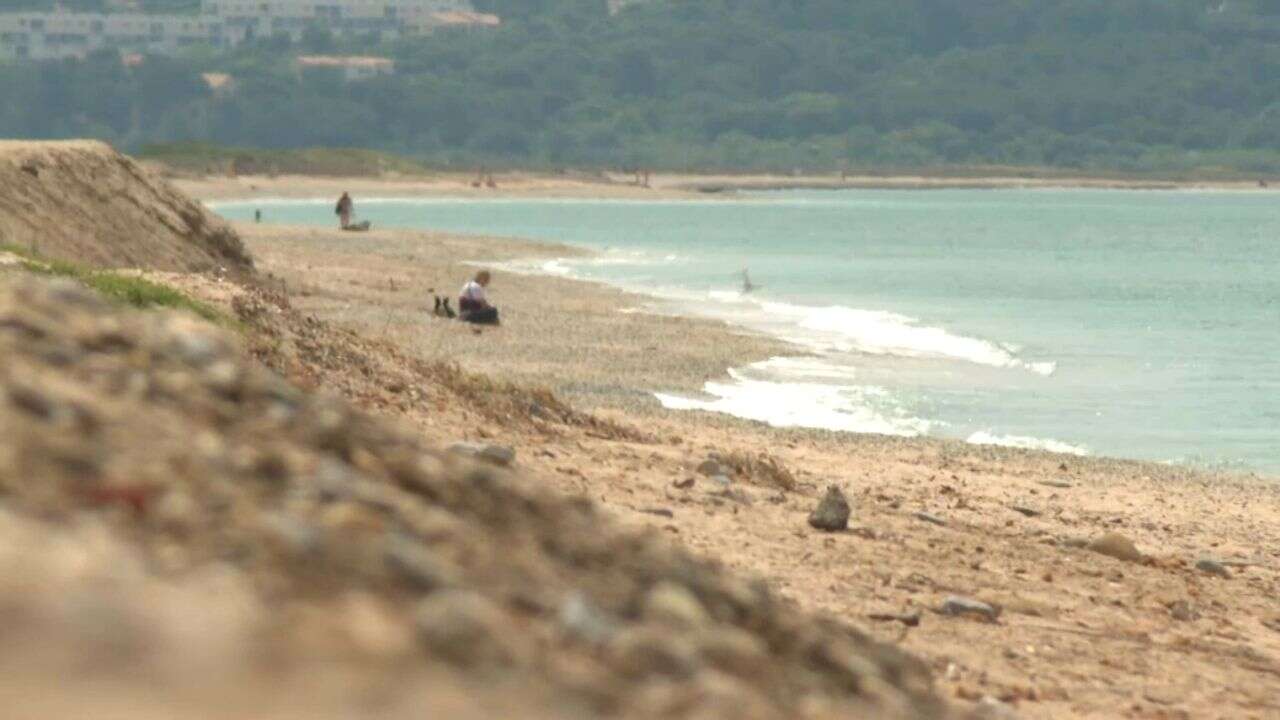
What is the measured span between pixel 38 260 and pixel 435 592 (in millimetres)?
14500

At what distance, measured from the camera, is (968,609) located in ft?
33.2

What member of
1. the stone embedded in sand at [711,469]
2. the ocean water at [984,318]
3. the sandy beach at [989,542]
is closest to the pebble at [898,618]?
the sandy beach at [989,542]

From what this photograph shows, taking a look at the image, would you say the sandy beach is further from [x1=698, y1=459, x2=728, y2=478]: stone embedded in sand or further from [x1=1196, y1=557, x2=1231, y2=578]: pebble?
[x1=698, y1=459, x2=728, y2=478]: stone embedded in sand

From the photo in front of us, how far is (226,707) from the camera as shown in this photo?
9.89 feet

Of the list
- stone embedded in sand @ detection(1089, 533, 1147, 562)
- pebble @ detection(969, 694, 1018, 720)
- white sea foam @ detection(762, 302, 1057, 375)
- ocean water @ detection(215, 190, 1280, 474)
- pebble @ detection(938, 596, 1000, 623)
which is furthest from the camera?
white sea foam @ detection(762, 302, 1057, 375)

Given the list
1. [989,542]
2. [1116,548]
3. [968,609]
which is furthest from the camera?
[1116,548]

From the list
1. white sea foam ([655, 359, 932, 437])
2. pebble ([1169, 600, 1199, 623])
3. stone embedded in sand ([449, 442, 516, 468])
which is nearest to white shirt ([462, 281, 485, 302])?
white sea foam ([655, 359, 932, 437])

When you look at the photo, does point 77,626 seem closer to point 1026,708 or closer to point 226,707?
point 226,707

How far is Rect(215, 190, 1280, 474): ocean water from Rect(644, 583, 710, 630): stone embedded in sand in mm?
18415

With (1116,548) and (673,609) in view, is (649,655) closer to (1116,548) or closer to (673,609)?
(673,609)

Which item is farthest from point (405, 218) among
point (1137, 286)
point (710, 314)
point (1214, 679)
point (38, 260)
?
point (1214, 679)

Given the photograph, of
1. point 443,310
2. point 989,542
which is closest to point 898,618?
point 989,542

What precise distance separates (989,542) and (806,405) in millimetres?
12400

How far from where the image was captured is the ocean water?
83.9 ft
